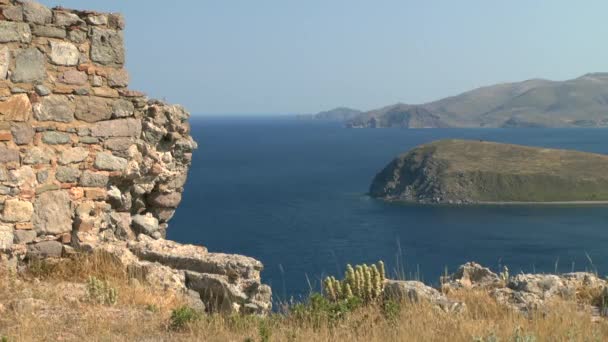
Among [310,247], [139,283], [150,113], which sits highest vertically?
[150,113]

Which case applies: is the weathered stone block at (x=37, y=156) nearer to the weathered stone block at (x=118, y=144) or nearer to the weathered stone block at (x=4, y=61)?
the weathered stone block at (x=118, y=144)

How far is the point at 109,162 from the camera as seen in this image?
8.65 metres

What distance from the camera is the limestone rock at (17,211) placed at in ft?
25.7

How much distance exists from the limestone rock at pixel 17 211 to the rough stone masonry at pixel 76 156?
1 centimetres

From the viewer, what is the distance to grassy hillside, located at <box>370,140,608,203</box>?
116875mm

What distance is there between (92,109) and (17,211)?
62.9 inches

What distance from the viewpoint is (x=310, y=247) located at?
70.8 meters

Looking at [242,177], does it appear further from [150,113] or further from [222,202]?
[150,113]

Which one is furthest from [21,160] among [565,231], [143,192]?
[565,231]

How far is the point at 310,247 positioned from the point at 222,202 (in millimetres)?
27522

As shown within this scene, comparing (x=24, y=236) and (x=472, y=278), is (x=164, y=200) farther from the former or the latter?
(x=472, y=278)

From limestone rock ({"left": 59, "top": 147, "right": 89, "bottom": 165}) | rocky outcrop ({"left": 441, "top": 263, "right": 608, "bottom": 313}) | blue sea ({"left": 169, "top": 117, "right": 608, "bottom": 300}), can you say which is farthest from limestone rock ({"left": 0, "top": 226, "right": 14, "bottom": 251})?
blue sea ({"left": 169, "top": 117, "right": 608, "bottom": 300})

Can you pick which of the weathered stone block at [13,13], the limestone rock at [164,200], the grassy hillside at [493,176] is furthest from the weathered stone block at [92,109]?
the grassy hillside at [493,176]

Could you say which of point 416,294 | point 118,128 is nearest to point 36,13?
point 118,128
